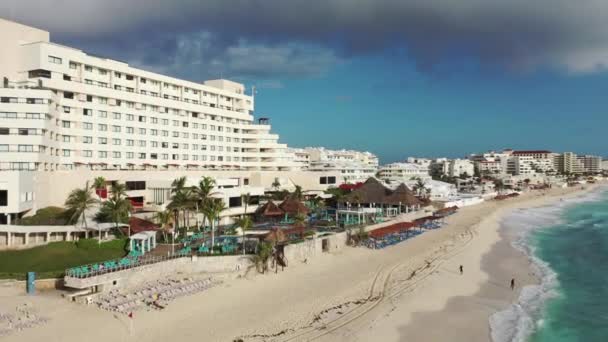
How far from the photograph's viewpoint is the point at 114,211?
1682 inches

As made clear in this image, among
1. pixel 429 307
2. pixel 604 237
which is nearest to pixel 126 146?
pixel 429 307

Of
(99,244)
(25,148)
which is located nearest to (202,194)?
(99,244)

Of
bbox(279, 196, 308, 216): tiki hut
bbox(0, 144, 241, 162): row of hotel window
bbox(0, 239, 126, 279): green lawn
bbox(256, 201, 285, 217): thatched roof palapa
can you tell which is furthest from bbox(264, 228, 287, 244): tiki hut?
bbox(0, 144, 241, 162): row of hotel window

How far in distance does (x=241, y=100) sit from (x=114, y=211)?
42405 millimetres

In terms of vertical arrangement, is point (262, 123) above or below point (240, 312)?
above

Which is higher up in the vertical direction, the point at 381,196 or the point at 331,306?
the point at 381,196

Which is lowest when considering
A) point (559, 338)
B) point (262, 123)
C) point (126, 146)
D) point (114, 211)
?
point (559, 338)

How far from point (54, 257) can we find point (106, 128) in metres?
25.4

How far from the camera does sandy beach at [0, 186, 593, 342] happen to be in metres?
26.6

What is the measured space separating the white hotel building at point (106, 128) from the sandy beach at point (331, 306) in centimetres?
1869

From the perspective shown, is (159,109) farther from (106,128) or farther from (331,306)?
(331,306)

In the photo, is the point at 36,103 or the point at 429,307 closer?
the point at 429,307

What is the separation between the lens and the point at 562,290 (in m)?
38.4

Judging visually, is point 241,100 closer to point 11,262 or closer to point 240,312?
point 11,262
